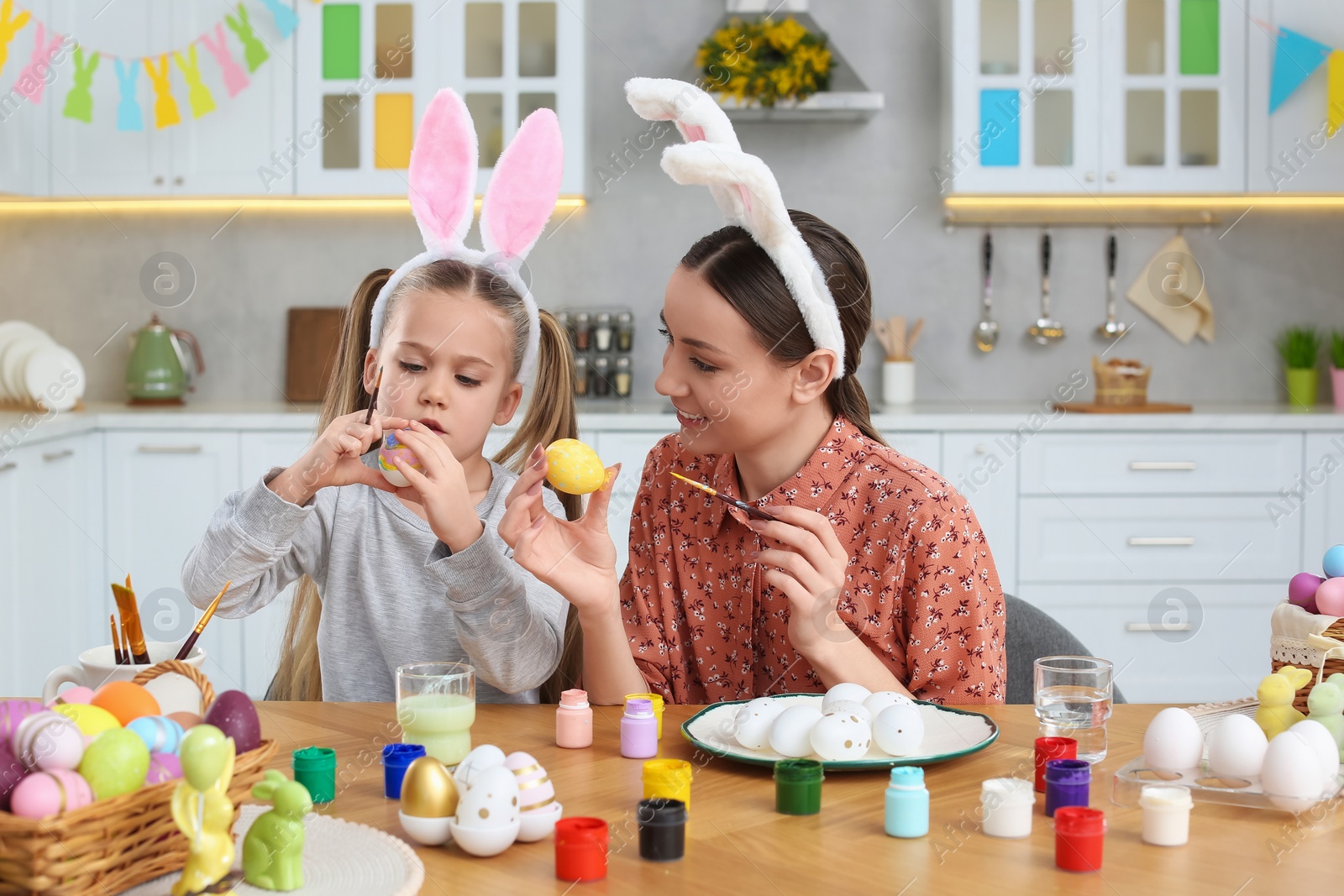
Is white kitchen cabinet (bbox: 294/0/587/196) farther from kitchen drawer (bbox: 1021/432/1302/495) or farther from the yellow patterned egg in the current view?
the yellow patterned egg

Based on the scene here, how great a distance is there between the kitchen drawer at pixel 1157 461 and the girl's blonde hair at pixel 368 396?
1769 mm

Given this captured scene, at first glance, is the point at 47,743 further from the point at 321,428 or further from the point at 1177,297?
the point at 1177,297

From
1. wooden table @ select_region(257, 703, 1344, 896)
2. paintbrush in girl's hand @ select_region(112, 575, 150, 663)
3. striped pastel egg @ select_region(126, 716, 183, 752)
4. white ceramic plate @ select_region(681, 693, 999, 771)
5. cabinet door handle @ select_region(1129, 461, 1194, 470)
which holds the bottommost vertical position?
wooden table @ select_region(257, 703, 1344, 896)

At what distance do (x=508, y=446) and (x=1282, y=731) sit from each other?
1.13 meters

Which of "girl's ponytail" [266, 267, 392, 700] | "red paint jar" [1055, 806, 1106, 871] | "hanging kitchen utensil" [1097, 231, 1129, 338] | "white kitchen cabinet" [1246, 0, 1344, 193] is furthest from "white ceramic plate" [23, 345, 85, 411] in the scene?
"white kitchen cabinet" [1246, 0, 1344, 193]

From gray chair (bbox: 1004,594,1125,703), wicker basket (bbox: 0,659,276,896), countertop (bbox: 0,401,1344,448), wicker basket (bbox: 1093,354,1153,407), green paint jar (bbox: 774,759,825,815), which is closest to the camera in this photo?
wicker basket (bbox: 0,659,276,896)

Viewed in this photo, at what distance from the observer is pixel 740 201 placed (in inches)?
56.1

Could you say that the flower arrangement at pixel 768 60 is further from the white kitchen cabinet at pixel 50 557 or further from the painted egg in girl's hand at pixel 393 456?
the painted egg in girl's hand at pixel 393 456

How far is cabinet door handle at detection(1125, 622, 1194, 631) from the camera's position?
326cm

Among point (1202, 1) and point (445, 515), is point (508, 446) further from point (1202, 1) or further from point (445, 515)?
point (1202, 1)

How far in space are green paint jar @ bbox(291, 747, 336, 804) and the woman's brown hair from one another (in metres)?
0.70

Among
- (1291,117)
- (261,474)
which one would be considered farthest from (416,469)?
(1291,117)

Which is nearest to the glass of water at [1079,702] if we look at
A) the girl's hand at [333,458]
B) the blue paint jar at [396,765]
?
the blue paint jar at [396,765]

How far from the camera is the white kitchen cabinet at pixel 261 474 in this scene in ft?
10.3
